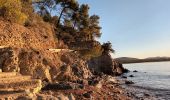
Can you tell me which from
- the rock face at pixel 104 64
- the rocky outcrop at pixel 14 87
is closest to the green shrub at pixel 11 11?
the rocky outcrop at pixel 14 87

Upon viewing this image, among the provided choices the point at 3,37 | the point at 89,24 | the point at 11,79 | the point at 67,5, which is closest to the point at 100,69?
the point at 89,24

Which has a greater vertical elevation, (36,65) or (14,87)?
(36,65)

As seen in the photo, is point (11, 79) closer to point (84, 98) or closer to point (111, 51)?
point (84, 98)

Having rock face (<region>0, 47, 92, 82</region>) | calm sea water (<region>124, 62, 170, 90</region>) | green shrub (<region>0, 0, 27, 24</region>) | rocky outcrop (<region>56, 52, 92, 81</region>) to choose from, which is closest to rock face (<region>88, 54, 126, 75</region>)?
calm sea water (<region>124, 62, 170, 90</region>)

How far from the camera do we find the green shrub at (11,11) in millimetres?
32812

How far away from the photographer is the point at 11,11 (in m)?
33.5

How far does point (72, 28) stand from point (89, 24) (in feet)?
20.0

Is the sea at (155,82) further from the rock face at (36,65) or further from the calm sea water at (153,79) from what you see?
the rock face at (36,65)

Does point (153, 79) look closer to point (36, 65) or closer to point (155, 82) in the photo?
point (155, 82)

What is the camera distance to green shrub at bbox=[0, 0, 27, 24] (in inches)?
1292

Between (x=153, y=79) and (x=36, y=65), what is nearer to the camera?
(x=36, y=65)

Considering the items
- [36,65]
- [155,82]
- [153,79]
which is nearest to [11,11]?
[36,65]

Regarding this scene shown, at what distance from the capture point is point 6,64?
2527cm

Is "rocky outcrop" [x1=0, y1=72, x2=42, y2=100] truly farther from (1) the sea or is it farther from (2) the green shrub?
(1) the sea
